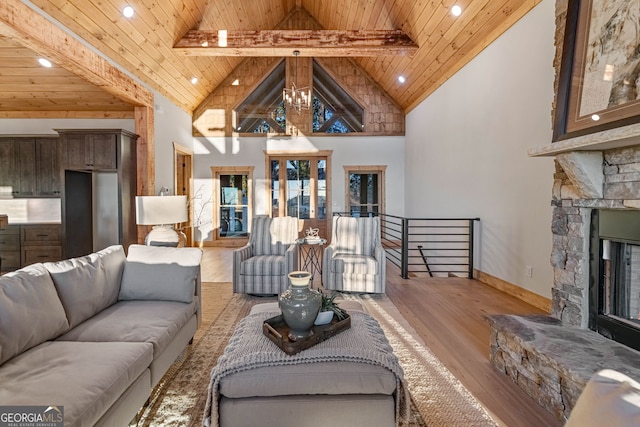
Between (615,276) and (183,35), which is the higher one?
(183,35)

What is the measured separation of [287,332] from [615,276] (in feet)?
7.30

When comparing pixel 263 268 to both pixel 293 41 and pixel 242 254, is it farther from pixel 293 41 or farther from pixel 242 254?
pixel 293 41

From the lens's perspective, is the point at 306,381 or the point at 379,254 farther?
the point at 379,254

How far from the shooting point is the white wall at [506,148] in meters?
3.38

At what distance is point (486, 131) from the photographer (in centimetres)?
441

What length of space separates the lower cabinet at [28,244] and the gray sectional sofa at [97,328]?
3751mm

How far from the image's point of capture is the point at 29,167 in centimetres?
526

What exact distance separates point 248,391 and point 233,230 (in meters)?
6.95

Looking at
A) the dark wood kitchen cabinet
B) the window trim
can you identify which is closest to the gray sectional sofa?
the dark wood kitchen cabinet

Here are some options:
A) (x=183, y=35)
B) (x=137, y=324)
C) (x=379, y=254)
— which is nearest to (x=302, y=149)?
(x=183, y=35)

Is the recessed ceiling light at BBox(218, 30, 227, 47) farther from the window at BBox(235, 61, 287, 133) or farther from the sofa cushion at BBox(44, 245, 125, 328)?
the sofa cushion at BBox(44, 245, 125, 328)

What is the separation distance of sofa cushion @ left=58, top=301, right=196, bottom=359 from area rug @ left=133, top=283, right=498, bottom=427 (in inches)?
12.7

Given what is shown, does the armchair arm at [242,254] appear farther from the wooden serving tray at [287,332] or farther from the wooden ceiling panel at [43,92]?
the wooden ceiling panel at [43,92]

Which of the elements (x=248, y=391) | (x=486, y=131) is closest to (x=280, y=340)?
(x=248, y=391)
